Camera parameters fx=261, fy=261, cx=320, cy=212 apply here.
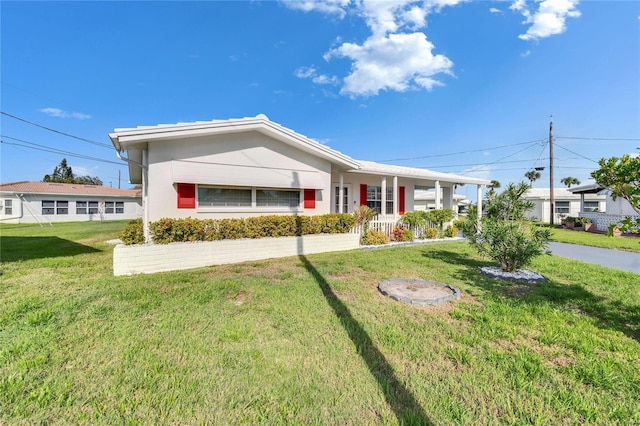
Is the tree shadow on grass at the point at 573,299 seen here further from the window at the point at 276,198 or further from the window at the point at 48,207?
the window at the point at 48,207

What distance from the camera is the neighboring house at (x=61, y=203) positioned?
79.5 ft

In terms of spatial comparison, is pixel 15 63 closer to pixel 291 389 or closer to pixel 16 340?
pixel 16 340

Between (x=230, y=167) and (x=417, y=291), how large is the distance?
7.12m

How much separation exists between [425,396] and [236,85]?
66.7 feet

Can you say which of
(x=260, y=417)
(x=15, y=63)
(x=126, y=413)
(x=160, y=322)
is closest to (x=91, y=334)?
(x=160, y=322)

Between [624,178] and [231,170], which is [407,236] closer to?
[231,170]

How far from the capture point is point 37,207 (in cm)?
2488

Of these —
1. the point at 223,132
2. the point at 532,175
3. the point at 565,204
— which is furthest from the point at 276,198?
the point at 532,175

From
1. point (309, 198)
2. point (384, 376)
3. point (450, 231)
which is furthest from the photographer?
point (450, 231)

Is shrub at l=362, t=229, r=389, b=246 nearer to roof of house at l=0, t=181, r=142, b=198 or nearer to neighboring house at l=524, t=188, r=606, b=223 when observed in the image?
neighboring house at l=524, t=188, r=606, b=223

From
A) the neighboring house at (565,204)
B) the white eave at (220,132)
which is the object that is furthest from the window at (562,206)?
the white eave at (220,132)

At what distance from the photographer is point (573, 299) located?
4.90 meters

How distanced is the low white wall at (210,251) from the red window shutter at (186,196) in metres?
1.62

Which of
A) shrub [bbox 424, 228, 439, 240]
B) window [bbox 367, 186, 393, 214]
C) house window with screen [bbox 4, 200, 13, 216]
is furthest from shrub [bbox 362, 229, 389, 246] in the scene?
house window with screen [bbox 4, 200, 13, 216]
